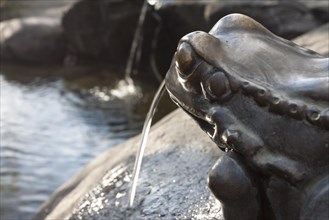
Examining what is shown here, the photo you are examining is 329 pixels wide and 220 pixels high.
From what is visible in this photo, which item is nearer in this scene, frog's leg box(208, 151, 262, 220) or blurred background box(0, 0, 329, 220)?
frog's leg box(208, 151, 262, 220)

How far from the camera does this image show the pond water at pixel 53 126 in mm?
5086

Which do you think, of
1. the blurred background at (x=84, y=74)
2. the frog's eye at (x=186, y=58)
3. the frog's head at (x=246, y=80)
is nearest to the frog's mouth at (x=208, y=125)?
the frog's head at (x=246, y=80)

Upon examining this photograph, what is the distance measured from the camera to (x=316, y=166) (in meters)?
1.57

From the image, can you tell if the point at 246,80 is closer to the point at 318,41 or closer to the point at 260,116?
the point at 260,116

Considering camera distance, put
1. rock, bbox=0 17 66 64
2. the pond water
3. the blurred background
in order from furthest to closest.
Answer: rock, bbox=0 17 66 64
the blurred background
the pond water

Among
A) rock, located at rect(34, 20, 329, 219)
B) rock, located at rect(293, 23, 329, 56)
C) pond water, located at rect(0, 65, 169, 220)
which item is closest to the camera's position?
rock, located at rect(34, 20, 329, 219)

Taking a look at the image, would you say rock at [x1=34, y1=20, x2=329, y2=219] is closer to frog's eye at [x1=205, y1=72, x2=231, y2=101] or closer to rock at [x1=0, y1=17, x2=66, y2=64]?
frog's eye at [x1=205, y1=72, x2=231, y2=101]

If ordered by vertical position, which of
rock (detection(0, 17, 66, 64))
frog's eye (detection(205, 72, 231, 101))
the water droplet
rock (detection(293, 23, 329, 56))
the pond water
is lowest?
rock (detection(0, 17, 66, 64))

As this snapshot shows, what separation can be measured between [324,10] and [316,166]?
4.79 meters

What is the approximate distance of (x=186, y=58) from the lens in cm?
175

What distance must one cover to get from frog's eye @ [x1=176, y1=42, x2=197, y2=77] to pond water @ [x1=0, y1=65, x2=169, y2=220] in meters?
2.97

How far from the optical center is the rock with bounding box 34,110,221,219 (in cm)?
247

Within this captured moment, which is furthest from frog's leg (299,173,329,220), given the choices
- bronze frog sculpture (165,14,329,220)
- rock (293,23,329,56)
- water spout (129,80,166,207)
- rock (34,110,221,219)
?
rock (293,23,329,56)

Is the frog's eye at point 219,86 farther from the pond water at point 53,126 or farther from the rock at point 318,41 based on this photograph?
the pond water at point 53,126
